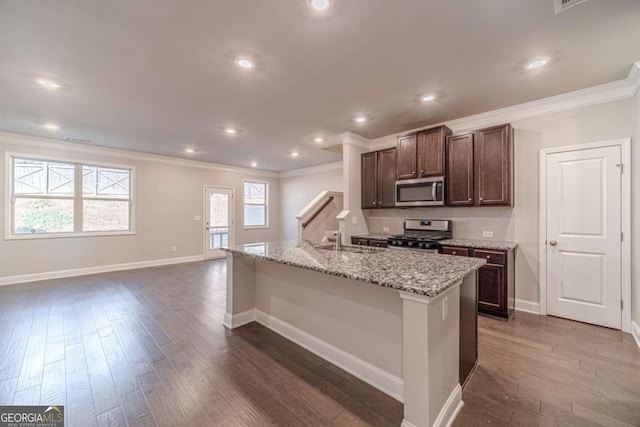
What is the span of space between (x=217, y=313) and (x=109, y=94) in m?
3.01

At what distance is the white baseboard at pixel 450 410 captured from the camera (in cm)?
150

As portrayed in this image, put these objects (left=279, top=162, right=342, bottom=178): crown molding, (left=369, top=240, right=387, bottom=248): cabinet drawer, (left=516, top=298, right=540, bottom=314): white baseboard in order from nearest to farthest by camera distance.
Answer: (left=516, top=298, right=540, bottom=314): white baseboard → (left=369, top=240, right=387, bottom=248): cabinet drawer → (left=279, top=162, right=342, bottom=178): crown molding

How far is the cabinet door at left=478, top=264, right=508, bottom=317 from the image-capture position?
3.11 meters

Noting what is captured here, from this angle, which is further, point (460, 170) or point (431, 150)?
point (431, 150)

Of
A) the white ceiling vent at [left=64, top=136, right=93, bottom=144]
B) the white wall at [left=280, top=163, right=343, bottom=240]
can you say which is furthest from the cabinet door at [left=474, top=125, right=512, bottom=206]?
the white ceiling vent at [left=64, top=136, right=93, bottom=144]

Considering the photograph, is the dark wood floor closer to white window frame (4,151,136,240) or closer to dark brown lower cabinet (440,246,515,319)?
dark brown lower cabinet (440,246,515,319)

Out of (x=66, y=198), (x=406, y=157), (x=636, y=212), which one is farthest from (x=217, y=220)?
(x=636, y=212)

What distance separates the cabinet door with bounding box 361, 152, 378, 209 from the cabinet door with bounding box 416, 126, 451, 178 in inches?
34.1

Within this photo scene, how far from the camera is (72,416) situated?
166cm

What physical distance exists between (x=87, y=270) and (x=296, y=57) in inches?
241

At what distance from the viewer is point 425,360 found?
1.40m

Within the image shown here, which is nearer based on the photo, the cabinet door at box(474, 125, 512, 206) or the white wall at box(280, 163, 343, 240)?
the cabinet door at box(474, 125, 512, 206)

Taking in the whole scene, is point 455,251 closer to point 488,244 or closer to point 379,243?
point 488,244

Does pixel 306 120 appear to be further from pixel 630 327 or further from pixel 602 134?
pixel 630 327
